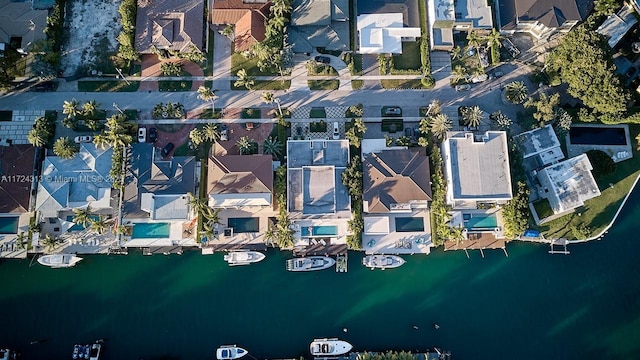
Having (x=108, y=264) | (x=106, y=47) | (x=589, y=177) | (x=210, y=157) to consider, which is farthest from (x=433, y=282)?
(x=106, y=47)

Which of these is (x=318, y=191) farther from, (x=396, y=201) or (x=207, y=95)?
(x=207, y=95)

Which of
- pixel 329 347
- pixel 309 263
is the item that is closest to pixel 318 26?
pixel 309 263

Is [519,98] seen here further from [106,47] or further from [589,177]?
[106,47]

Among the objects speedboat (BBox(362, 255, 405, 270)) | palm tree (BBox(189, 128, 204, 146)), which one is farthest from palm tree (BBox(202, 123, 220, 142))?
speedboat (BBox(362, 255, 405, 270))

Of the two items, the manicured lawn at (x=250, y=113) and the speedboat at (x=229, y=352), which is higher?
the manicured lawn at (x=250, y=113)

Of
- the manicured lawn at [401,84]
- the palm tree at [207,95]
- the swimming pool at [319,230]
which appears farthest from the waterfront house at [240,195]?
the manicured lawn at [401,84]

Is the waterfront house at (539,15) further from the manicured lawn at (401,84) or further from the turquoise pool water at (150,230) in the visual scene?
the turquoise pool water at (150,230)
